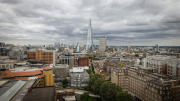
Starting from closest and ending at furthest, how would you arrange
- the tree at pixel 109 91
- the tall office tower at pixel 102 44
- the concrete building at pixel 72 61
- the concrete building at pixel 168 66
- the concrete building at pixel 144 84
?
the concrete building at pixel 144 84, the tree at pixel 109 91, the concrete building at pixel 168 66, the concrete building at pixel 72 61, the tall office tower at pixel 102 44

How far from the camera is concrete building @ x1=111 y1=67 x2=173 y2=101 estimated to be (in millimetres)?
11844

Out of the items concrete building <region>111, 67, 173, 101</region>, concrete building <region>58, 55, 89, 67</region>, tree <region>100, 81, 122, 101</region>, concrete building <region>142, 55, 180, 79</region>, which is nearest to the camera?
concrete building <region>111, 67, 173, 101</region>

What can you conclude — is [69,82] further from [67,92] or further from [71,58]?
[71,58]

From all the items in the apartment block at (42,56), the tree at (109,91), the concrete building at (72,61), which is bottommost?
the tree at (109,91)

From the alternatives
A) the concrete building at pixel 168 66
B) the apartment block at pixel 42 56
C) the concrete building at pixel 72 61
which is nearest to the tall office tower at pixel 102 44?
the concrete building at pixel 72 61

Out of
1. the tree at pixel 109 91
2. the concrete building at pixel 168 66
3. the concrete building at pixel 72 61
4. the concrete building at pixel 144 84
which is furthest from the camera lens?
the concrete building at pixel 72 61

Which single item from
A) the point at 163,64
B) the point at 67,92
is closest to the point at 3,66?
the point at 67,92

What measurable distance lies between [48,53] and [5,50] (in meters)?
16.5

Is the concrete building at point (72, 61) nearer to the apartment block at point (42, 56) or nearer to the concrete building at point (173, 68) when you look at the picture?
the apartment block at point (42, 56)

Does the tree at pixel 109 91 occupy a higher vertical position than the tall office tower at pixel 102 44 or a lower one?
→ lower

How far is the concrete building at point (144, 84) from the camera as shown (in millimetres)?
11844

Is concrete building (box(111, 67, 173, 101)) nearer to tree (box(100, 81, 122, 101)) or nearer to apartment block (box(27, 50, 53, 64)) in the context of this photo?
tree (box(100, 81, 122, 101))

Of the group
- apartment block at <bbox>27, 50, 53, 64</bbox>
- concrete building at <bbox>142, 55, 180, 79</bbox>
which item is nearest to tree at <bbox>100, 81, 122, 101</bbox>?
concrete building at <bbox>142, 55, 180, 79</bbox>

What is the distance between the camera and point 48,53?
35.1 m
